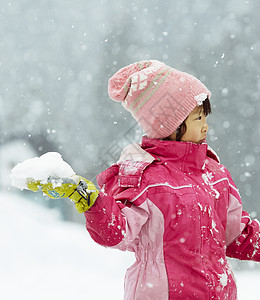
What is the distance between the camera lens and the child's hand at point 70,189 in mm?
773

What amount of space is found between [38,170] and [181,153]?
0.37 meters

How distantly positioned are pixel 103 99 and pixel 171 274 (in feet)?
6.08

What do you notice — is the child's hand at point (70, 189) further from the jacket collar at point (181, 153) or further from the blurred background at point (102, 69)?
the blurred background at point (102, 69)

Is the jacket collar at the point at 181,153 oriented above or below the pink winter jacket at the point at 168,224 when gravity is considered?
above

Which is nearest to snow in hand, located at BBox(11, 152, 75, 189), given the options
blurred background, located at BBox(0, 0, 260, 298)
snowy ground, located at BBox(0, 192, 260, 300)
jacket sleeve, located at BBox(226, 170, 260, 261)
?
jacket sleeve, located at BBox(226, 170, 260, 261)

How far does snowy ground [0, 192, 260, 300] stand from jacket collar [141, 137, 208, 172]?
1.36 meters

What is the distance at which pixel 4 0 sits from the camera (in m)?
2.92

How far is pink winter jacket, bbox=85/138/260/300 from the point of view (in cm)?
95

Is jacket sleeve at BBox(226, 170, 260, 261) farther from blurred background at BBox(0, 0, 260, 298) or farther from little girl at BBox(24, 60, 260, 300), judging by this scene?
blurred background at BBox(0, 0, 260, 298)

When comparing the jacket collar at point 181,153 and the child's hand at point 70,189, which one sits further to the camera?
the jacket collar at point 181,153

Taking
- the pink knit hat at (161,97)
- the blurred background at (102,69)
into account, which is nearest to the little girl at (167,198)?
the pink knit hat at (161,97)

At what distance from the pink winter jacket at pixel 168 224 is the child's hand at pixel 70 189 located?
8 centimetres

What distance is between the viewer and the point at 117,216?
89 centimetres

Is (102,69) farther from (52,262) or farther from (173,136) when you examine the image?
(173,136)
